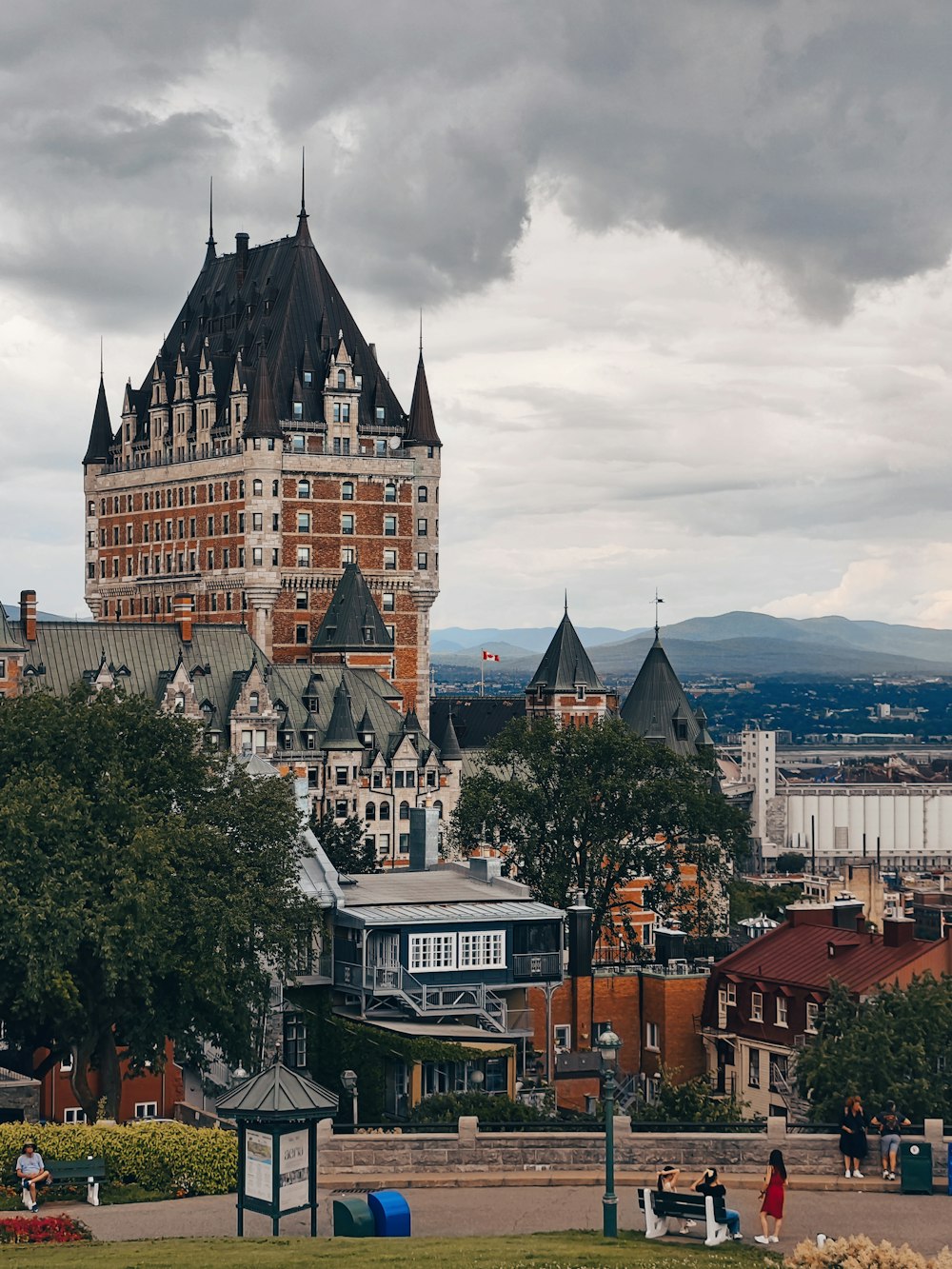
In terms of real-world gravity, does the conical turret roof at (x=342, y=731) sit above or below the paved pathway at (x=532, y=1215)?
above

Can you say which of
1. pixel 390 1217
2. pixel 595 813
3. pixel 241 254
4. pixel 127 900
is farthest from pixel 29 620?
pixel 390 1217

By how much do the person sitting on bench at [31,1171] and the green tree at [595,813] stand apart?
69174 mm

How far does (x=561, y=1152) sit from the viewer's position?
56.4m

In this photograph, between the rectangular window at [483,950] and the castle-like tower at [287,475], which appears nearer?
the rectangular window at [483,950]

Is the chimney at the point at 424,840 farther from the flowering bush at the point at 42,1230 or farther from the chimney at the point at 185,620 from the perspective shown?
the flowering bush at the point at 42,1230

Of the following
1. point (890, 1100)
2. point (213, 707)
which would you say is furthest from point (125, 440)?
point (890, 1100)

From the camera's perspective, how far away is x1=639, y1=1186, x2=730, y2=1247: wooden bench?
49000 mm

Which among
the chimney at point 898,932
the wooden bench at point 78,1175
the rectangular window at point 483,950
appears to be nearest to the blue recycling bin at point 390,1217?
the wooden bench at point 78,1175

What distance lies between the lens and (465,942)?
8606 cm

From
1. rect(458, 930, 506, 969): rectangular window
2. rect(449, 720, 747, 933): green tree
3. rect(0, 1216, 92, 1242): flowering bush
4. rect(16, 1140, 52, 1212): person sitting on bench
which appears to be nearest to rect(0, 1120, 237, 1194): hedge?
rect(16, 1140, 52, 1212): person sitting on bench

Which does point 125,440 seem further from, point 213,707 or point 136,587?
point 213,707

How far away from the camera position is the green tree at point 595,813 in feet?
413

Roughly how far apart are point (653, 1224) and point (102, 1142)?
14.1 metres

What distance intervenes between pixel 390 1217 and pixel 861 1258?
10.8 m
